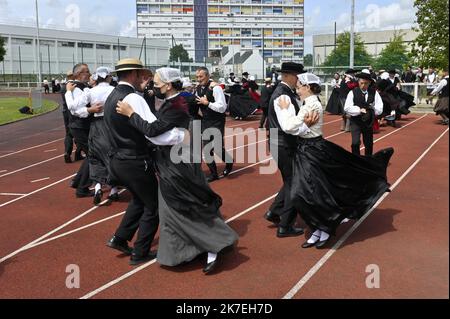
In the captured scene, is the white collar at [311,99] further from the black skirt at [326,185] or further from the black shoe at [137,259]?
the black shoe at [137,259]

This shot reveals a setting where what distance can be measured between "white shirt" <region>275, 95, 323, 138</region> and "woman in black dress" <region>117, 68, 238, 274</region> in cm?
108

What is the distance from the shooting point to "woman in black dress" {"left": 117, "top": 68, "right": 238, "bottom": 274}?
454 cm

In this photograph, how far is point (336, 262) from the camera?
4805 millimetres

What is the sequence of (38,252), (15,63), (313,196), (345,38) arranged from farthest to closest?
1. (15,63)
2. (345,38)
3. (38,252)
4. (313,196)

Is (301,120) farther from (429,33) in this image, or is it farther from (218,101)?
(429,33)

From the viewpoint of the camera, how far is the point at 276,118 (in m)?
5.47

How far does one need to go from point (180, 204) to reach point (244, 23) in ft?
378

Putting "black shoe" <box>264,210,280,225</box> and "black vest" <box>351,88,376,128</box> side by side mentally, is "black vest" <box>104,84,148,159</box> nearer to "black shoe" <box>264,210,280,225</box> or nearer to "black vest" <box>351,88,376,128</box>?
"black shoe" <box>264,210,280,225</box>

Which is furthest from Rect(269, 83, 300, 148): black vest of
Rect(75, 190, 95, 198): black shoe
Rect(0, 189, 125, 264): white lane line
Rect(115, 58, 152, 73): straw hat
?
Rect(75, 190, 95, 198): black shoe
